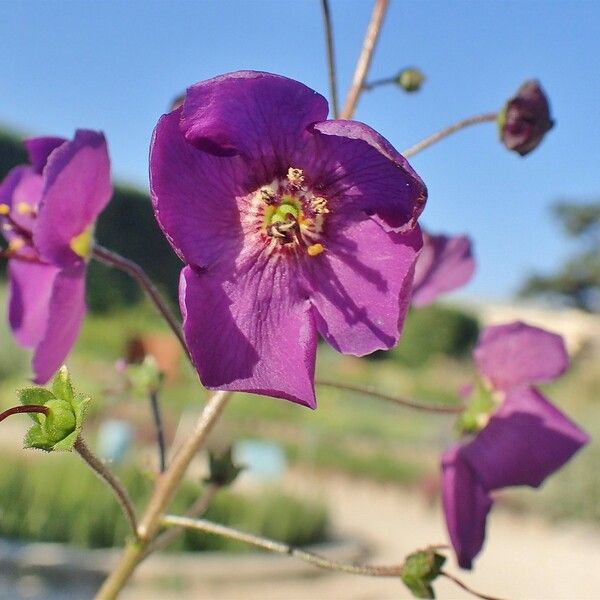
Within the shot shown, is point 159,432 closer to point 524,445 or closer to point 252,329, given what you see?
point 252,329

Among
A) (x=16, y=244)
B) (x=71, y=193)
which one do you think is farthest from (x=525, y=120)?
(x=16, y=244)

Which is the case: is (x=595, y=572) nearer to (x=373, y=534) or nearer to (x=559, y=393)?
(x=373, y=534)

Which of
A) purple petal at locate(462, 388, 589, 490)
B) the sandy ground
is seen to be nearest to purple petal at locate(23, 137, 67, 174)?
purple petal at locate(462, 388, 589, 490)

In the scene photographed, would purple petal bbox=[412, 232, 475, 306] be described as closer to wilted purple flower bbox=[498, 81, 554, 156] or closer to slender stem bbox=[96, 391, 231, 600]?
wilted purple flower bbox=[498, 81, 554, 156]

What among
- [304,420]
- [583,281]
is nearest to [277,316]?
[304,420]

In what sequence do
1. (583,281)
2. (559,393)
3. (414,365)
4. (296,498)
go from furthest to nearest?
1. (583,281)
2. (414,365)
3. (559,393)
4. (296,498)

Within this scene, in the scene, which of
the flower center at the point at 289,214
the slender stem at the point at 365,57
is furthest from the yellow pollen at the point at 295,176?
the slender stem at the point at 365,57
